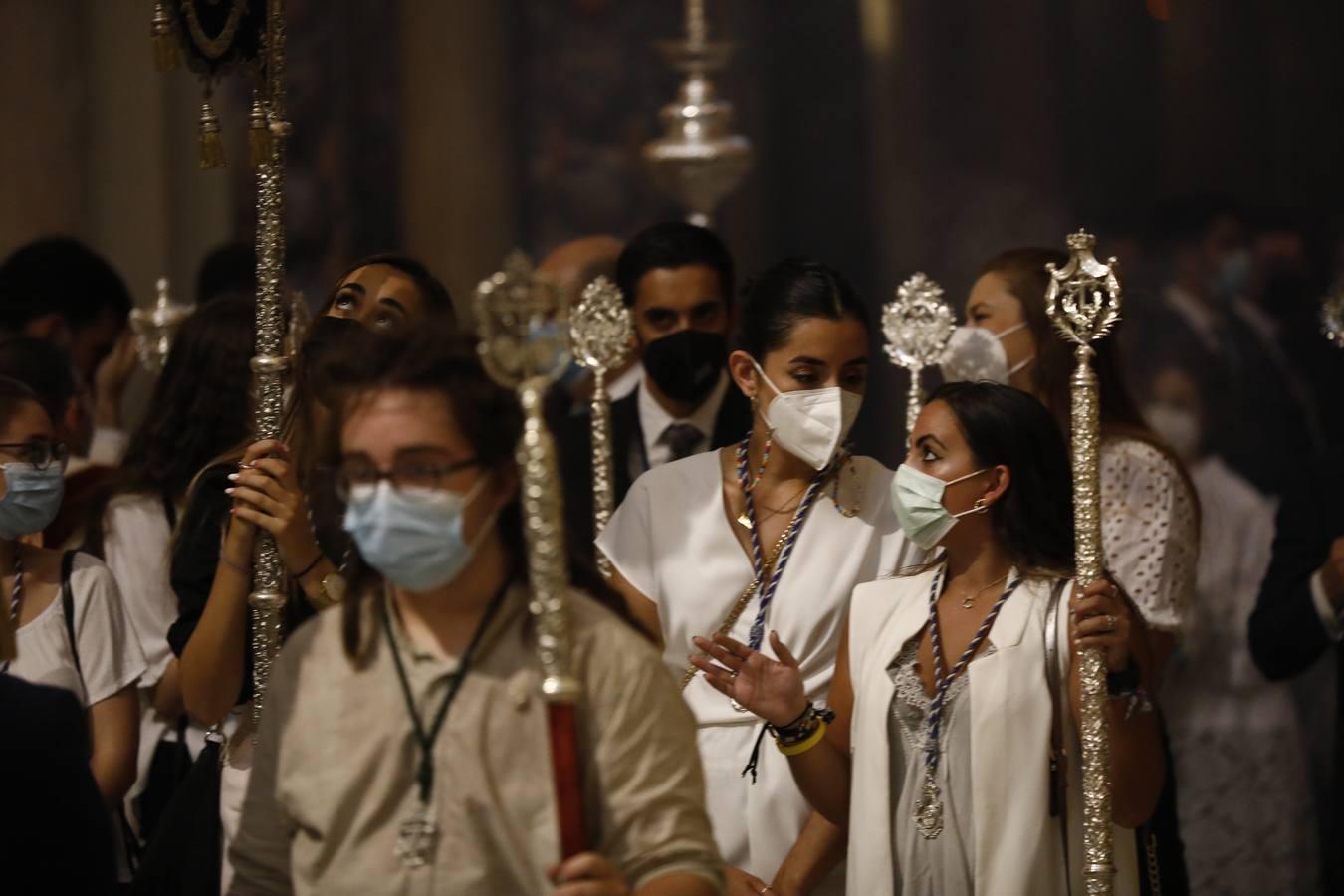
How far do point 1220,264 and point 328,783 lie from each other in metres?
8.02

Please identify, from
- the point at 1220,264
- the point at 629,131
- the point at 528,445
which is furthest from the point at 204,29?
the point at 629,131

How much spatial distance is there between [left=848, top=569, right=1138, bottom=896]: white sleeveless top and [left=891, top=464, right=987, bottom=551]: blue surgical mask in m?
0.19

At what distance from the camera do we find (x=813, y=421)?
492 centimetres

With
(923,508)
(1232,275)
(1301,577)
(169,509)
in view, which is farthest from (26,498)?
(1232,275)

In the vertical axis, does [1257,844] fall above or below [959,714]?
below

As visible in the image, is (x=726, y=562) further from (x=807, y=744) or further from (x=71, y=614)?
(x=71, y=614)

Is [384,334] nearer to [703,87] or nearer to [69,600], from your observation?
[69,600]

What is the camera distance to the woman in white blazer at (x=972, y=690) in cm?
443

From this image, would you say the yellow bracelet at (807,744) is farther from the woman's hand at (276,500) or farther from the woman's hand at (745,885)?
the woman's hand at (276,500)

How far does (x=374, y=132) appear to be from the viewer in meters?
12.5

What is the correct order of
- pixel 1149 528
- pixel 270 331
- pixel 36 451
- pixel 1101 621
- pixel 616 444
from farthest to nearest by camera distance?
pixel 616 444 < pixel 1149 528 < pixel 36 451 < pixel 270 331 < pixel 1101 621

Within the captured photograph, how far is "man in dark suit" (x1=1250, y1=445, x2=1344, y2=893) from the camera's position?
5918mm

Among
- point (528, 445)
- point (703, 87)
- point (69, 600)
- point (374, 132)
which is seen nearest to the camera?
point (528, 445)

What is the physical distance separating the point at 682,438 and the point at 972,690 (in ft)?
6.09
